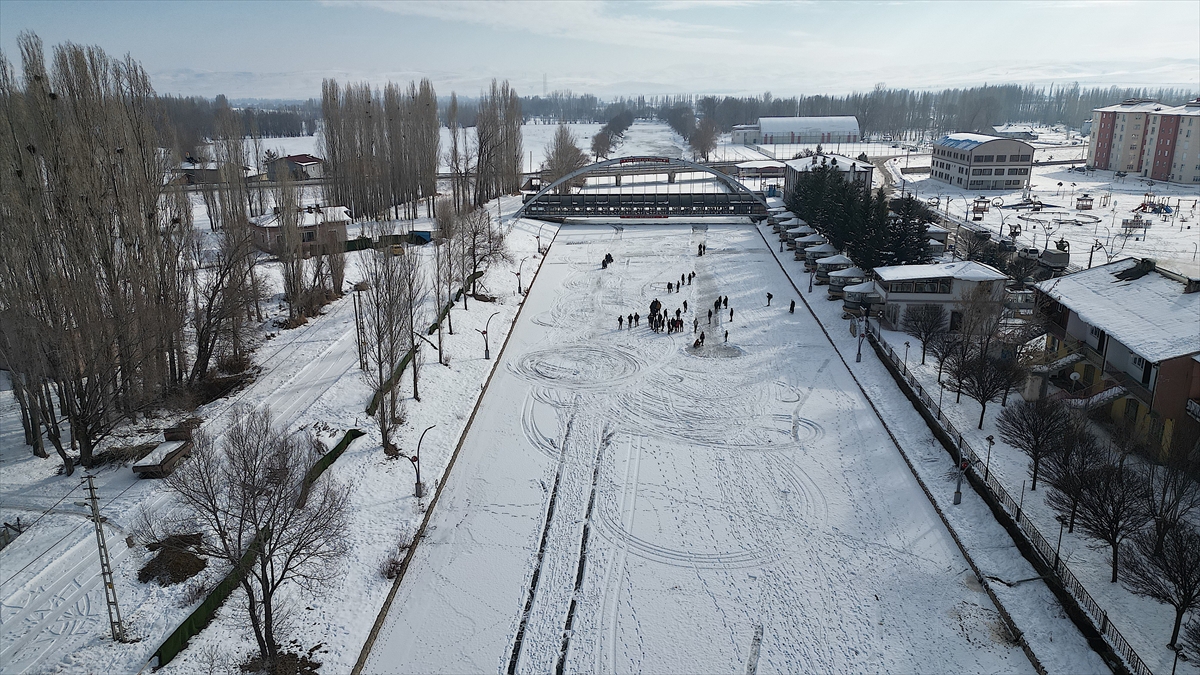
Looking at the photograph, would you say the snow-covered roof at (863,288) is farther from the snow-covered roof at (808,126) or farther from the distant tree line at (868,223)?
the snow-covered roof at (808,126)

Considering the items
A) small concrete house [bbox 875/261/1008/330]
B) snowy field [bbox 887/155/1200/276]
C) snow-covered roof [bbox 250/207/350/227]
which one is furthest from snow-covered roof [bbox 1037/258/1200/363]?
snow-covered roof [bbox 250/207/350/227]

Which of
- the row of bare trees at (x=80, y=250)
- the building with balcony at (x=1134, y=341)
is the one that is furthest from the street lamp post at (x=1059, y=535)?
the row of bare trees at (x=80, y=250)

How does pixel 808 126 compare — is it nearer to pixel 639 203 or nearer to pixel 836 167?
pixel 639 203

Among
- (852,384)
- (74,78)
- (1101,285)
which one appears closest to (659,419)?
(852,384)

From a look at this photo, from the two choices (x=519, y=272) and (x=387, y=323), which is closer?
(x=387, y=323)

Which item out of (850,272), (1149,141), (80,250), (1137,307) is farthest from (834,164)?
(1149,141)
